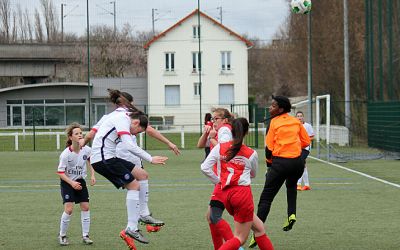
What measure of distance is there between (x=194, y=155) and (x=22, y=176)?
10.2 meters

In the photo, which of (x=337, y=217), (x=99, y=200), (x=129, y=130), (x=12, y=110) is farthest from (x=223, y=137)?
(x=12, y=110)

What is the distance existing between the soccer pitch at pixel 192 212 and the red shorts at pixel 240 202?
182 cm

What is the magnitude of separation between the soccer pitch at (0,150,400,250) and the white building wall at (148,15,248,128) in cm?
3773

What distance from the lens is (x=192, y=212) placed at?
41.8ft

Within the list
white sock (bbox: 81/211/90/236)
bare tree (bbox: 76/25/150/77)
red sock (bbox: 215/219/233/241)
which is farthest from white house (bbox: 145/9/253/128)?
red sock (bbox: 215/219/233/241)

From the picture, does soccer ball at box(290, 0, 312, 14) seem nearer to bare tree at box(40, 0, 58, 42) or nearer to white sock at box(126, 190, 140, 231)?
white sock at box(126, 190, 140, 231)

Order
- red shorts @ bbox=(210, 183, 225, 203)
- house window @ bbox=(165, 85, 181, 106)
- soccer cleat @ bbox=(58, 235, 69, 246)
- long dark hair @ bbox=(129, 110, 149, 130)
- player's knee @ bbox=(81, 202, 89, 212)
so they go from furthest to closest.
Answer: house window @ bbox=(165, 85, 181, 106) → player's knee @ bbox=(81, 202, 89, 212) → soccer cleat @ bbox=(58, 235, 69, 246) → long dark hair @ bbox=(129, 110, 149, 130) → red shorts @ bbox=(210, 183, 225, 203)

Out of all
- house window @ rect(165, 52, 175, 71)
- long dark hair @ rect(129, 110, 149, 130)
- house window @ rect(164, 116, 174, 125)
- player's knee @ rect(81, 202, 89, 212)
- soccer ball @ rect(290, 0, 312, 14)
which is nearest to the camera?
long dark hair @ rect(129, 110, 149, 130)

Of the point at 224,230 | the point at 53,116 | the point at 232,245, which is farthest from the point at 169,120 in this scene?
the point at 232,245

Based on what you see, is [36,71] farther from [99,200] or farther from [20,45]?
[99,200]

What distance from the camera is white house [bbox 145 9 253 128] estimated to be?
58.9 metres

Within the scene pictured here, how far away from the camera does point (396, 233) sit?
10320 millimetres

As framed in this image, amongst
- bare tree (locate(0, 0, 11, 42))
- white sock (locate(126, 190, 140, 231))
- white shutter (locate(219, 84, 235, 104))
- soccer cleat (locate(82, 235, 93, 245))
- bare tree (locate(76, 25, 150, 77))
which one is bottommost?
Answer: soccer cleat (locate(82, 235, 93, 245))

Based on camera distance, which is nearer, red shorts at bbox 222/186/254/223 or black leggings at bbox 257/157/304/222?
red shorts at bbox 222/186/254/223
